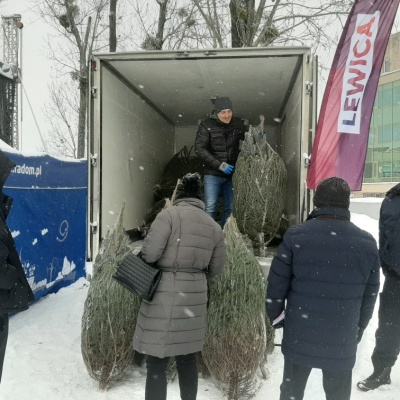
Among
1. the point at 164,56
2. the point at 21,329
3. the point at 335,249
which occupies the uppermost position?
the point at 164,56

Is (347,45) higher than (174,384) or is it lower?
higher

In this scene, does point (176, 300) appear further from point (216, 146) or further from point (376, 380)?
point (216, 146)

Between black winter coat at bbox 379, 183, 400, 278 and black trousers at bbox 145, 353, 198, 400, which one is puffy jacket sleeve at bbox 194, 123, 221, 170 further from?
black trousers at bbox 145, 353, 198, 400

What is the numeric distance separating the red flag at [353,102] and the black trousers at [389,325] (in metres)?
1.05

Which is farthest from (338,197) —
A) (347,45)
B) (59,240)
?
(59,240)

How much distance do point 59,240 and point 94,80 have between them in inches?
101

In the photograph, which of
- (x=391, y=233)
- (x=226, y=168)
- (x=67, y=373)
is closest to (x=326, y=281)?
(x=391, y=233)

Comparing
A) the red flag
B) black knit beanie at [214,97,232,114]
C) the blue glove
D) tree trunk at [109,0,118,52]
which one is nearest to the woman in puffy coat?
the red flag

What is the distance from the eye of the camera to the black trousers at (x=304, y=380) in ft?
8.29

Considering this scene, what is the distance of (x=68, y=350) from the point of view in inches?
174

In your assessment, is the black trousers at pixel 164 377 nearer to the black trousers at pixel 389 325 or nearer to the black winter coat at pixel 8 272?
the black winter coat at pixel 8 272

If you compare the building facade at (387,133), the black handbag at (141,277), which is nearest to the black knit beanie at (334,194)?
the black handbag at (141,277)

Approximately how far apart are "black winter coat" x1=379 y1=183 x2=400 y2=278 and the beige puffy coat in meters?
1.51

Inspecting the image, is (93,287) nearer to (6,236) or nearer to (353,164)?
(6,236)
